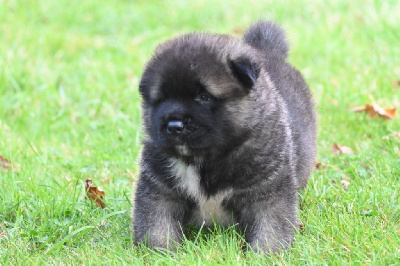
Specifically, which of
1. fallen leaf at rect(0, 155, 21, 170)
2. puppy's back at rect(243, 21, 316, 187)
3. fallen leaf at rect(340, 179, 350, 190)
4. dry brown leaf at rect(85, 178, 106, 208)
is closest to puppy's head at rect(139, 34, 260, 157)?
puppy's back at rect(243, 21, 316, 187)

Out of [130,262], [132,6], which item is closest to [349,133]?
[130,262]

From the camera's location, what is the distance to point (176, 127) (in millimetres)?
3680

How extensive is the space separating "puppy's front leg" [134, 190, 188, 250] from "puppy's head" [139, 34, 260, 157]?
35cm

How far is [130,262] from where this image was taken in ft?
12.5

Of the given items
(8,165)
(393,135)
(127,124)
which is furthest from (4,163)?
(393,135)

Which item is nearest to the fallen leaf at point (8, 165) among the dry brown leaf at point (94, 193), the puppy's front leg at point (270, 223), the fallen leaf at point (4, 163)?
the fallen leaf at point (4, 163)

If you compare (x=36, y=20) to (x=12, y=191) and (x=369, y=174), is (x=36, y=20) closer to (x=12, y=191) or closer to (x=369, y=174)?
(x=12, y=191)

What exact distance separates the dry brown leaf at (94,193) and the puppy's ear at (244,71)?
1444mm

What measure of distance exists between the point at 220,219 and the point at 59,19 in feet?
21.5

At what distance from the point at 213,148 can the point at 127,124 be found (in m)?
2.80

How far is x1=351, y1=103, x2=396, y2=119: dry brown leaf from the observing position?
6.26 meters

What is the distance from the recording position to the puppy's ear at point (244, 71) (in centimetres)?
382

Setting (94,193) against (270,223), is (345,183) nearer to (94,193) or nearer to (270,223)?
(270,223)

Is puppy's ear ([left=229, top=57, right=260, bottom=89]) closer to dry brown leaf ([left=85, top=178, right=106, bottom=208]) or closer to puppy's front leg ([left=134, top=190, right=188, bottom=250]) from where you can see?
puppy's front leg ([left=134, top=190, right=188, bottom=250])
